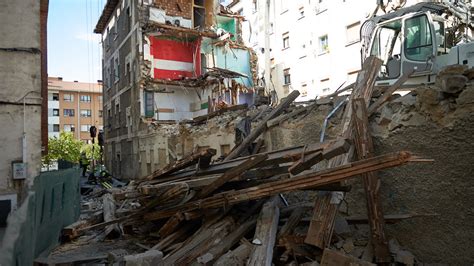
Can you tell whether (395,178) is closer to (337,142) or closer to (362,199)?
(362,199)

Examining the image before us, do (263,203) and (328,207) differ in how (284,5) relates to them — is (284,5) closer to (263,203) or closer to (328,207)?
(263,203)

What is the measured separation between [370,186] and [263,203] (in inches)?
60.9

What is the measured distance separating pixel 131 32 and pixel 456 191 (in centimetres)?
2111

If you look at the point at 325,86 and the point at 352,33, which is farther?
the point at 325,86

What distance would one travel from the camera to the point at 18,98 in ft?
20.2

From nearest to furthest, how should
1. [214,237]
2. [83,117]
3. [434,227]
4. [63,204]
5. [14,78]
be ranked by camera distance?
[434,227]
[214,237]
[14,78]
[63,204]
[83,117]

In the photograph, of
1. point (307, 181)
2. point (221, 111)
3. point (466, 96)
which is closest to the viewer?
point (466, 96)

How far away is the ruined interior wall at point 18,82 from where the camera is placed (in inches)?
239

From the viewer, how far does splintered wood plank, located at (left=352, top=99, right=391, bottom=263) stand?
156 inches

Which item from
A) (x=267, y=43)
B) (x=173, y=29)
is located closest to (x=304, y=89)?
(x=267, y=43)

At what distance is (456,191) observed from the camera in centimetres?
382

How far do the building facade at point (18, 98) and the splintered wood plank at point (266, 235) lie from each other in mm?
4360

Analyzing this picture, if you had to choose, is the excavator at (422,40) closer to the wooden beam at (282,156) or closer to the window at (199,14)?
the wooden beam at (282,156)

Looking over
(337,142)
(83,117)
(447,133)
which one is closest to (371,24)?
(447,133)
